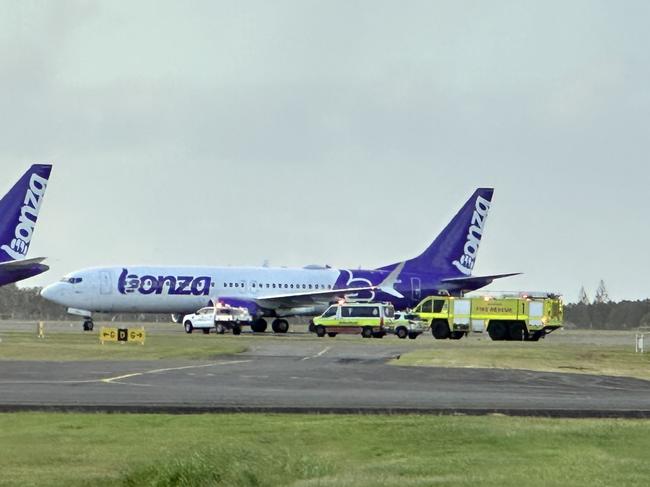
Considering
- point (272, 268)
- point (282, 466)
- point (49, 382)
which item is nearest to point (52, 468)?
point (282, 466)

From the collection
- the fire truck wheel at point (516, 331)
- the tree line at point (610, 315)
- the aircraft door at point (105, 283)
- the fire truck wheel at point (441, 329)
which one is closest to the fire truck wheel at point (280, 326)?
the aircraft door at point (105, 283)

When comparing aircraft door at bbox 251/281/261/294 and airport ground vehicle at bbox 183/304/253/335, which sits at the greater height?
aircraft door at bbox 251/281/261/294

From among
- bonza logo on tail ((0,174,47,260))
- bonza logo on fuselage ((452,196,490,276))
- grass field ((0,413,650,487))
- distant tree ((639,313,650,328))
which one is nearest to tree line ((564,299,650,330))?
distant tree ((639,313,650,328))

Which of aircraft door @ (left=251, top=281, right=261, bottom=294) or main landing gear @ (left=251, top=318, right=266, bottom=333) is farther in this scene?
aircraft door @ (left=251, top=281, right=261, bottom=294)

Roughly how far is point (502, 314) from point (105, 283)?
1099 inches

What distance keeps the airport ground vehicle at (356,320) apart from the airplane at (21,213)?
18.8 m

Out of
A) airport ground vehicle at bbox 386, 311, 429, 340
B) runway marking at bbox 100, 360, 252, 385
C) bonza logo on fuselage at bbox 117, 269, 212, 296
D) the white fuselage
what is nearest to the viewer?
runway marking at bbox 100, 360, 252, 385

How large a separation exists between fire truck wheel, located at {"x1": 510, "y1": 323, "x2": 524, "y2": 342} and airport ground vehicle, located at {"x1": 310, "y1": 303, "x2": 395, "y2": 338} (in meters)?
8.85

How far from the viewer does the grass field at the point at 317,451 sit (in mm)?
13844

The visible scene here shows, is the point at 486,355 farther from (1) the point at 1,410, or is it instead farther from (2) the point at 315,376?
(1) the point at 1,410

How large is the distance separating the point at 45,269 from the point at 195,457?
52.9 meters

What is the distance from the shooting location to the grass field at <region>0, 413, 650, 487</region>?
13.8 m

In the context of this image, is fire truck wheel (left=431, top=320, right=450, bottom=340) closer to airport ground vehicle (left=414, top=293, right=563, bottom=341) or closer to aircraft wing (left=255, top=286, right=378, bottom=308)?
airport ground vehicle (left=414, top=293, right=563, bottom=341)

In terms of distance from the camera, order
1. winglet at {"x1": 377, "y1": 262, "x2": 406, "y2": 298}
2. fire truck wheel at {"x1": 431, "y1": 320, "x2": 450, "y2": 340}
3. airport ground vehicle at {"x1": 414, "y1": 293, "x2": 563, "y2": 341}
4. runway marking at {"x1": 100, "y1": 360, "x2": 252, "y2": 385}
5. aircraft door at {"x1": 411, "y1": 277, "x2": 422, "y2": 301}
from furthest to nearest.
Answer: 1. aircraft door at {"x1": 411, "y1": 277, "x2": 422, "y2": 301}
2. winglet at {"x1": 377, "y1": 262, "x2": 406, "y2": 298}
3. fire truck wheel at {"x1": 431, "y1": 320, "x2": 450, "y2": 340}
4. airport ground vehicle at {"x1": 414, "y1": 293, "x2": 563, "y2": 341}
5. runway marking at {"x1": 100, "y1": 360, "x2": 252, "y2": 385}
